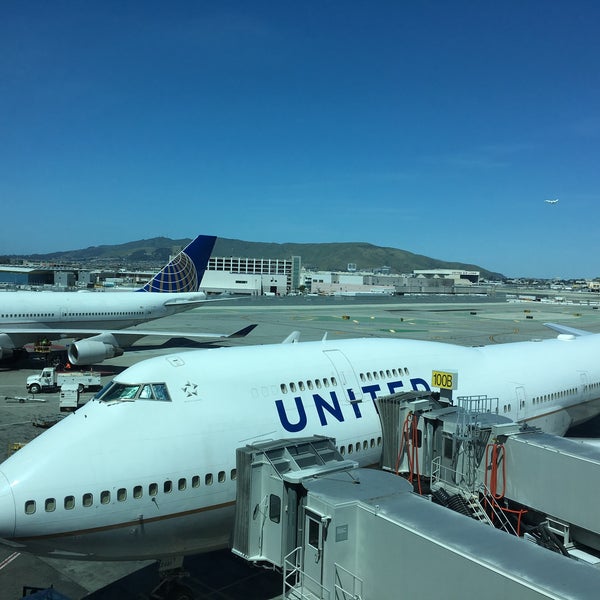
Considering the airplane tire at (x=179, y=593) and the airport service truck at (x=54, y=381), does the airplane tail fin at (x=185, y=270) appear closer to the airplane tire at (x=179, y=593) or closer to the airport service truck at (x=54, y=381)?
the airport service truck at (x=54, y=381)

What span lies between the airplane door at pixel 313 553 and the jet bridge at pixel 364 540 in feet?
0.06

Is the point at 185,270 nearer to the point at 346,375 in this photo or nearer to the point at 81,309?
the point at 81,309

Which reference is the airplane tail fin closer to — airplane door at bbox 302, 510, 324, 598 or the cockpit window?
the cockpit window

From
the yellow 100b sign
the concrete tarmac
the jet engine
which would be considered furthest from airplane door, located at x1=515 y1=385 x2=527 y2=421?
the jet engine

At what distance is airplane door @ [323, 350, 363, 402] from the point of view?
1523 cm

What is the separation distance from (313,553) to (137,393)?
17.2 feet

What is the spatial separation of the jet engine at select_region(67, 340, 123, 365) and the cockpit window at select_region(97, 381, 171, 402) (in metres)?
27.5

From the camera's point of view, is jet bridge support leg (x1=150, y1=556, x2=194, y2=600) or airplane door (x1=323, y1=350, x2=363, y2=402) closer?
jet bridge support leg (x1=150, y1=556, x2=194, y2=600)

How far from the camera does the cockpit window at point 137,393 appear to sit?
1203cm

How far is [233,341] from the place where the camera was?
58406mm

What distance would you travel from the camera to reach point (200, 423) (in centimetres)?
1184

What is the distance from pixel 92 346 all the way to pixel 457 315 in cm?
7972

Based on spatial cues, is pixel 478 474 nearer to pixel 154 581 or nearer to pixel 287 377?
pixel 287 377

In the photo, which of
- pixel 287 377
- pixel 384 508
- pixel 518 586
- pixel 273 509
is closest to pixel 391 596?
pixel 384 508
